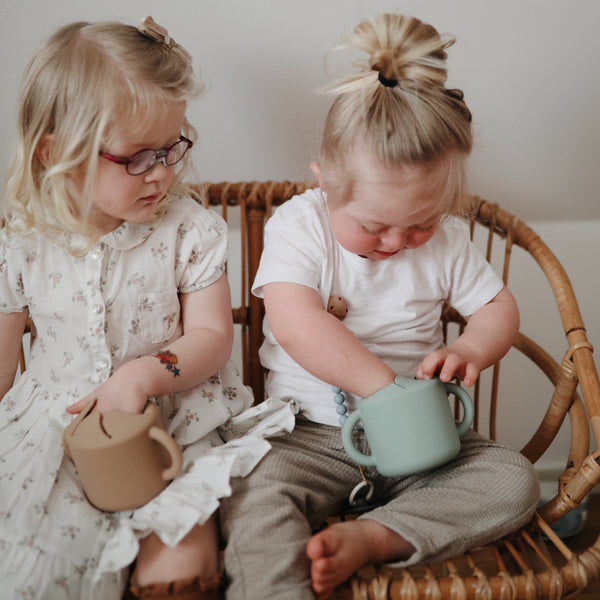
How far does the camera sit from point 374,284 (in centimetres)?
103

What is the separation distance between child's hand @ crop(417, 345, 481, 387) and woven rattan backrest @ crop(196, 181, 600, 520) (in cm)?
19

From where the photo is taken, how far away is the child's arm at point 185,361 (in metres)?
0.83

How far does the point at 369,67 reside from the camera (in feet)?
2.88

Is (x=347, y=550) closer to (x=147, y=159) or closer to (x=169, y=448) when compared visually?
(x=169, y=448)

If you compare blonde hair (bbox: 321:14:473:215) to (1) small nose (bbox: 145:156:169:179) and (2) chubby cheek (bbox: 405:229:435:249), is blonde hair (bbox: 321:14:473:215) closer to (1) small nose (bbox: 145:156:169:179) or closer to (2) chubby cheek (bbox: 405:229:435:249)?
(2) chubby cheek (bbox: 405:229:435:249)

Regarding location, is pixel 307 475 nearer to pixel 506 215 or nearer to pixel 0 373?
pixel 0 373

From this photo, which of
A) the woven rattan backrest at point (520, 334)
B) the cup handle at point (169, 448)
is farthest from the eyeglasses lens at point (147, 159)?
the cup handle at point (169, 448)

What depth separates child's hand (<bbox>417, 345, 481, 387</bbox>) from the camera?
0.86 metres

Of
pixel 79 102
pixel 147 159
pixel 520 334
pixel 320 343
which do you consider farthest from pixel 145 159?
pixel 520 334

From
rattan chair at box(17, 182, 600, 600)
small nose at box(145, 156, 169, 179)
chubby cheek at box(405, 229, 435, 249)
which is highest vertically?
small nose at box(145, 156, 169, 179)

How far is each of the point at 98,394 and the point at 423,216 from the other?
0.48 m

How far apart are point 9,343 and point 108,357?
0.16 meters

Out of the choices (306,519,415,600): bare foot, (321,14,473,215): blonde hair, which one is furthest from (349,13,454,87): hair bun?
(306,519,415,600): bare foot

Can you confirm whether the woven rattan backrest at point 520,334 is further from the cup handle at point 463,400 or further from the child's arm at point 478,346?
the cup handle at point 463,400
